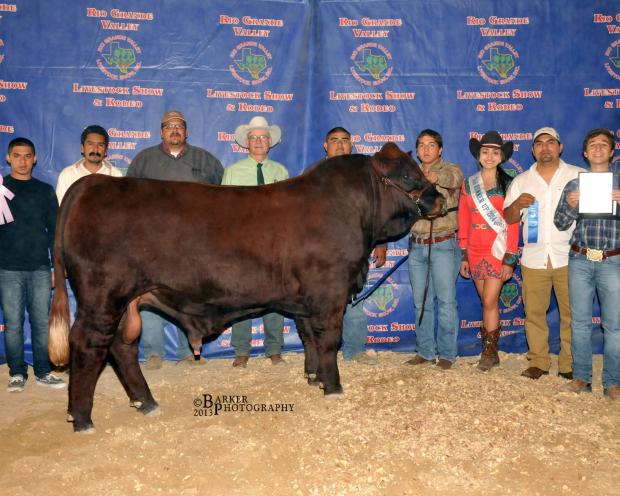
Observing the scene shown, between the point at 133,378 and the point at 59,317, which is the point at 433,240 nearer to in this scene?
the point at 133,378

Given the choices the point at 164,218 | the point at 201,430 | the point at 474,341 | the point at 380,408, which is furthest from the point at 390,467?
the point at 474,341

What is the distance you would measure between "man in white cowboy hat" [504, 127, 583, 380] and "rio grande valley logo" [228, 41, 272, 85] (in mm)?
2931

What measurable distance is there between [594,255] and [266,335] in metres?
3.29

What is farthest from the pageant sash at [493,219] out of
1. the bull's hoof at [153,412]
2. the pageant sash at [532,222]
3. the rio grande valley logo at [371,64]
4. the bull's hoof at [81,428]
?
the bull's hoof at [81,428]

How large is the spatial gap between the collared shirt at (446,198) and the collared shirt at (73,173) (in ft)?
10.2

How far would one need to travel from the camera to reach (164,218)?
167 inches

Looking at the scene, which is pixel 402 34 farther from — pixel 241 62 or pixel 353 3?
pixel 241 62

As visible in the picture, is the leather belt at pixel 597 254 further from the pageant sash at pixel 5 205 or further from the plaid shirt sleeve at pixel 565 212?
the pageant sash at pixel 5 205

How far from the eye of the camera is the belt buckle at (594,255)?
4797mm

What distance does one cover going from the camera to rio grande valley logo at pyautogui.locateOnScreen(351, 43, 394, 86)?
6426mm

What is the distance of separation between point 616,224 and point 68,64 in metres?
5.60

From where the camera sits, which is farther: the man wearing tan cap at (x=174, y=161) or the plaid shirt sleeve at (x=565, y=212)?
the man wearing tan cap at (x=174, y=161)

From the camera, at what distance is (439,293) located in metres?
5.73

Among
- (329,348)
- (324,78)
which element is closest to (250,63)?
(324,78)
